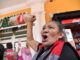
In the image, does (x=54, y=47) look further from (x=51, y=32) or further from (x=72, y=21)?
(x=72, y=21)

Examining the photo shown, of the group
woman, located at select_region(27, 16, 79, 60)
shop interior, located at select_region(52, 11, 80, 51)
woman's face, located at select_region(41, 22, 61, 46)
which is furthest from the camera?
shop interior, located at select_region(52, 11, 80, 51)

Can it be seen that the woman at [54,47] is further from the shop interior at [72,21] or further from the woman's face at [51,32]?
the shop interior at [72,21]

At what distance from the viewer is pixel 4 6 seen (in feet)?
14.9

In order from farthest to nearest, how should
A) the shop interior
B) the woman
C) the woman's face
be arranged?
the shop interior
the woman's face
the woman

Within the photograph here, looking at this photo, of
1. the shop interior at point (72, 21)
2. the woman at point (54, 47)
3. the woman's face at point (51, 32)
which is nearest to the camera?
the woman at point (54, 47)

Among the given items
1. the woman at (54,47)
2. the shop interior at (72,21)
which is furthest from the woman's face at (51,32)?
the shop interior at (72,21)

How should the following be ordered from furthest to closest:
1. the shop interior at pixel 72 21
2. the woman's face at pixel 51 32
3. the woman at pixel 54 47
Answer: the shop interior at pixel 72 21 < the woman's face at pixel 51 32 < the woman at pixel 54 47

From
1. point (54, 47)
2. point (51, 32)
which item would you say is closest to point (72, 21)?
point (51, 32)

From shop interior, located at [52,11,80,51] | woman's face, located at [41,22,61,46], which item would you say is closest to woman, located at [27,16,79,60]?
woman's face, located at [41,22,61,46]

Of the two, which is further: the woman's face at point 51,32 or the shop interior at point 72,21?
the shop interior at point 72,21

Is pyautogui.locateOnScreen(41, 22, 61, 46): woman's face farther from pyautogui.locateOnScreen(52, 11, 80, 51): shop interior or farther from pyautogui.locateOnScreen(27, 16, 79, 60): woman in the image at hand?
pyautogui.locateOnScreen(52, 11, 80, 51): shop interior

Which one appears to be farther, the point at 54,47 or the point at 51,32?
the point at 51,32

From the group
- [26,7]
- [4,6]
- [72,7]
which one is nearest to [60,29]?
[72,7]

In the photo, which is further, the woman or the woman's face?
the woman's face
